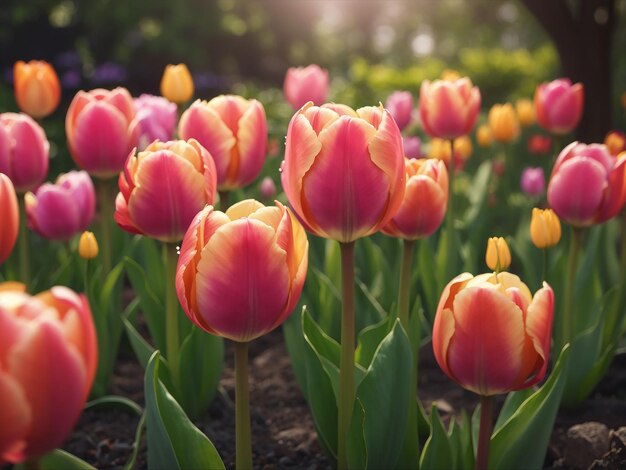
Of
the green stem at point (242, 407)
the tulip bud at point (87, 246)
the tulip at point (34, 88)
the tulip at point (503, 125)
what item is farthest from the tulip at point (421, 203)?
the tulip at point (503, 125)

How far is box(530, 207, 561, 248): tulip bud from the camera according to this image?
2178 millimetres

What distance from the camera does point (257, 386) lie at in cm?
294

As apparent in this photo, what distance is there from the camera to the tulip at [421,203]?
1.97 metres

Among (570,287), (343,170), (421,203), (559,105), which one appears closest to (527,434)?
(421,203)

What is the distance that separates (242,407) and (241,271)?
1.07 ft

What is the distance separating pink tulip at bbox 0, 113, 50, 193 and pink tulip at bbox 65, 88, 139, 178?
13 centimetres

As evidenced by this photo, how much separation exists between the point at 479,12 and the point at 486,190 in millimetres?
26580

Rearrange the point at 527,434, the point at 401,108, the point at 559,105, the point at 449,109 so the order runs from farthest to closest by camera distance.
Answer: the point at 401,108, the point at 559,105, the point at 449,109, the point at 527,434

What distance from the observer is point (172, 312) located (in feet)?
6.93

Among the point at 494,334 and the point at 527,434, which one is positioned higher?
the point at 494,334

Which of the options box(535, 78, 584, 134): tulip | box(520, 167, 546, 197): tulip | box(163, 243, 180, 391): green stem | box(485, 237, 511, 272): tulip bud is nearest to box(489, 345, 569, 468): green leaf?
box(485, 237, 511, 272): tulip bud

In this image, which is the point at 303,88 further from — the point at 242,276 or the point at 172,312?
the point at 242,276

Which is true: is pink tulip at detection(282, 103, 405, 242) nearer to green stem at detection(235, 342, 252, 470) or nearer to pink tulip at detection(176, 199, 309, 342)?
pink tulip at detection(176, 199, 309, 342)

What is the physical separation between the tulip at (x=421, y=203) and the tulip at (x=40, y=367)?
1.16 meters
